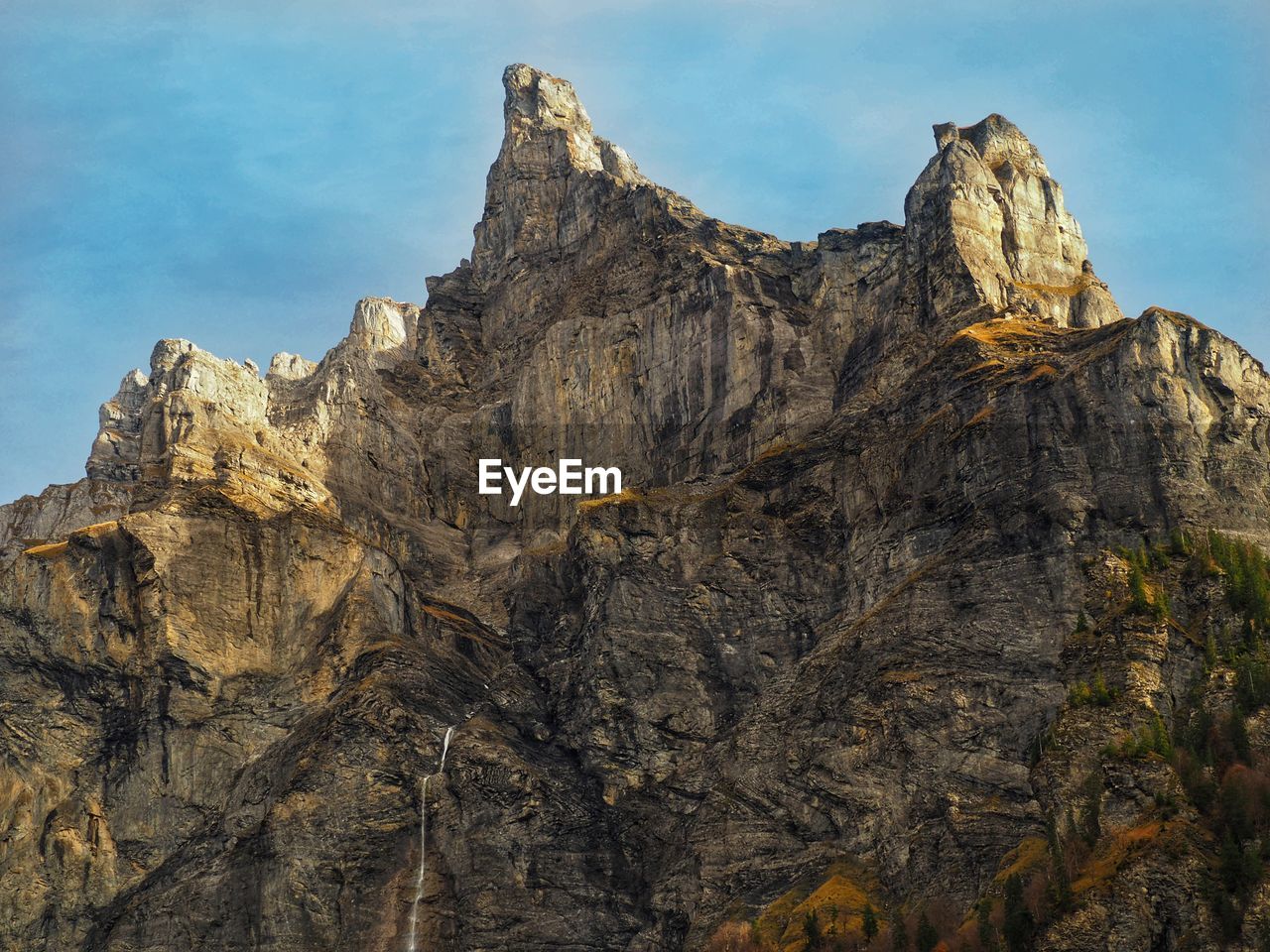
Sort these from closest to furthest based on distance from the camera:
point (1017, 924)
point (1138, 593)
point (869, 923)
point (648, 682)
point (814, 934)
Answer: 1. point (1017, 924)
2. point (869, 923)
3. point (814, 934)
4. point (1138, 593)
5. point (648, 682)

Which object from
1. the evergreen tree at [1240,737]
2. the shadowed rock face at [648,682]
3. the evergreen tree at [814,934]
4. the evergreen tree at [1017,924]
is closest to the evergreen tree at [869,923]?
the evergreen tree at [814,934]

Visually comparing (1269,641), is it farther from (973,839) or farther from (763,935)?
(763,935)

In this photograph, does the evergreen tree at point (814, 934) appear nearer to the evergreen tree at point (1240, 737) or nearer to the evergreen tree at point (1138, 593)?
the evergreen tree at point (1240, 737)

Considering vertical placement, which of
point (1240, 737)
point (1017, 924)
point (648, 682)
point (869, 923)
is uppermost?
point (648, 682)

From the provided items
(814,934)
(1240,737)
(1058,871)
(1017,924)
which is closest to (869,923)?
(814,934)

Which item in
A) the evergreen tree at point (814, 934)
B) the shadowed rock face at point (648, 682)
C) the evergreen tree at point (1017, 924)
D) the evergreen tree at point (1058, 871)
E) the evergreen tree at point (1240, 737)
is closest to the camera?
the evergreen tree at point (1017, 924)

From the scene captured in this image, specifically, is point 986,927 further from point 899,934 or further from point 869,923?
point 869,923

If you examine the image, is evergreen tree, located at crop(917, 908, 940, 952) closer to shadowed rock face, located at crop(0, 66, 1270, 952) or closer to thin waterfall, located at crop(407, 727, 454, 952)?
shadowed rock face, located at crop(0, 66, 1270, 952)

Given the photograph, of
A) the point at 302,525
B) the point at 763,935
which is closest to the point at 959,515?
the point at 763,935

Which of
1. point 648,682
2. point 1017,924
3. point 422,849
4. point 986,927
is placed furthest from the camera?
point 648,682

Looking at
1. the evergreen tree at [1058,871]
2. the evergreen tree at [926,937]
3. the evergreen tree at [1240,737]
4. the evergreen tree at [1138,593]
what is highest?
A: the evergreen tree at [1138,593]
